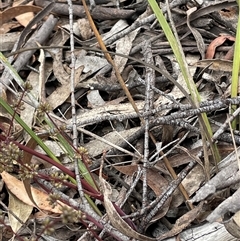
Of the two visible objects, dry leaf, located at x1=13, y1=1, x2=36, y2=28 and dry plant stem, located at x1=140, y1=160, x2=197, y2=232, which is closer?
dry plant stem, located at x1=140, y1=160, x2=197, y2=232

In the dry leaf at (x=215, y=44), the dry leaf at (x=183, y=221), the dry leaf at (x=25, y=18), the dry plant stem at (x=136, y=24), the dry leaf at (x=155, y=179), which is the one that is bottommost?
the dry leaf at (x=183, y=221)

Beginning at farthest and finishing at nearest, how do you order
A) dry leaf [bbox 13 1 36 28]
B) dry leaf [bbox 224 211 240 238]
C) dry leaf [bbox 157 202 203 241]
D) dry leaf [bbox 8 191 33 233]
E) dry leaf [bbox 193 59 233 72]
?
1. dry leaf [bbox 13 1 36 28]
2. dry leaf [bbox 193 59 233 72]
3. dry leaf [bbox 8 191 33 233]
4. dry leaf [bbox 157 202 203 241]
5. dry leaf [bbox 224 211 240 238]

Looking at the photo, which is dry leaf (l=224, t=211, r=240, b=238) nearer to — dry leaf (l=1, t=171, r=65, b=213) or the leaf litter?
the leaf litter

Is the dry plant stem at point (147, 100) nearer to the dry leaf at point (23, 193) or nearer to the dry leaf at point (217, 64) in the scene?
the dry leaf at point (217, 64)

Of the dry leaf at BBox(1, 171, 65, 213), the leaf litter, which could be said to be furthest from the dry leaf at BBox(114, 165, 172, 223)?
the dry leaf at BBox(1, 171, 65, 213)

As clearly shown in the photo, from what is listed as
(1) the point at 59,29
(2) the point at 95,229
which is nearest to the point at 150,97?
(2) the point at 95,229

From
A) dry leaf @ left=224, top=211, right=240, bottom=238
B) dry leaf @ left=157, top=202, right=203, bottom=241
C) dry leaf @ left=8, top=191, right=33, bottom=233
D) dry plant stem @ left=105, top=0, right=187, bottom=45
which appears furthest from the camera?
dry plant stem @ left=105, top=0, right=187, bottom=45

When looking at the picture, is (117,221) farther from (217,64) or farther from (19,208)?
(217,64)

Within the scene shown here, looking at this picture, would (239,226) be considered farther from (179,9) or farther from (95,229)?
(179,9)

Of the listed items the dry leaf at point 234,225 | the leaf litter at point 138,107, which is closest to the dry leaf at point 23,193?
the leaf litter at point 138,107
